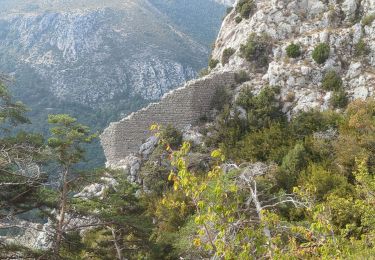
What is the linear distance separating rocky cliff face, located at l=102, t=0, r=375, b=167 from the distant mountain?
28.3m

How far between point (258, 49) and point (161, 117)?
546cm

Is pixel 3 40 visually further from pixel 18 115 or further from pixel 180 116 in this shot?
pixel 18 115

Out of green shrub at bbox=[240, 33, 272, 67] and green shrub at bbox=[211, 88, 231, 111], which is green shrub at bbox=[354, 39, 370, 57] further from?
green shrub at bbox=[211, 88, 231, 111]

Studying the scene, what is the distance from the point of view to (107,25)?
67312 millimetres

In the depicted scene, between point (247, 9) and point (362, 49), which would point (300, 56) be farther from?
point (247, 9)

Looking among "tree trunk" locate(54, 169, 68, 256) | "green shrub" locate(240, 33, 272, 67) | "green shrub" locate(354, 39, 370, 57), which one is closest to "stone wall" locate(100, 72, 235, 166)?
"green shrub" locate(240, 33, 272, 67)

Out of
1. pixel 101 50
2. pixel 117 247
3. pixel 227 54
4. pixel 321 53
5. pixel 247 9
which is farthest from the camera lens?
pixel 101 50

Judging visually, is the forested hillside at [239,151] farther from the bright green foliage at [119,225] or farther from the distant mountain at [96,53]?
the distant mountain at [96,53]

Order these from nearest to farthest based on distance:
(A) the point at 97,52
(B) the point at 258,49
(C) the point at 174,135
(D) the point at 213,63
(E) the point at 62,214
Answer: (E) the point at 62,214, (C) the point at 174,135, (B) the point at 258,49, (D) the point at 213,63, (A) the point at 97,52

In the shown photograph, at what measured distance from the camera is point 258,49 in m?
19.8

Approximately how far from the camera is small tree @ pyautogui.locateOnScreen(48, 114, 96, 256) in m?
11.0

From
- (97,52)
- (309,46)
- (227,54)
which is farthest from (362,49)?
(97,52)

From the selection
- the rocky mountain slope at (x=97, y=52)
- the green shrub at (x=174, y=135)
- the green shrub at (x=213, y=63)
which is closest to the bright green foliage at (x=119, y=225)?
the green shrub at (x=174, y=135)

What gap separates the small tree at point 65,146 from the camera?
435 inches
